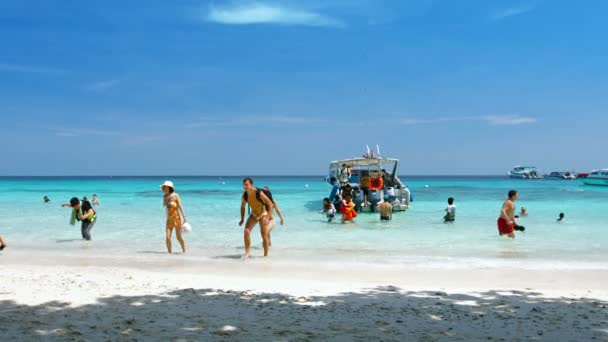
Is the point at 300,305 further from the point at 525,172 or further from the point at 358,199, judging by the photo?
the point at 525,172

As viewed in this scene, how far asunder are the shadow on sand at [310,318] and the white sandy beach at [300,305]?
1cm

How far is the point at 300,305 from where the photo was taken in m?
6.63

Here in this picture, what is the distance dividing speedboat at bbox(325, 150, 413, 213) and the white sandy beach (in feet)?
55.2

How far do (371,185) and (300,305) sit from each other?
21039 mm

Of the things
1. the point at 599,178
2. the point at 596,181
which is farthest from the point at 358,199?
the point at 596,181

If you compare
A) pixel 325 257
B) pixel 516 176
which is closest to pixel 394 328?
pixel 325 257

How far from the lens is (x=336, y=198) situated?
1093 inches

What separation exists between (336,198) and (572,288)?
19648mm

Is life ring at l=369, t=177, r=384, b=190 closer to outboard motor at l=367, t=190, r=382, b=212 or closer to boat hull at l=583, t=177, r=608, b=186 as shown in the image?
outboard motor at l=367, t=190, r=382, b=212

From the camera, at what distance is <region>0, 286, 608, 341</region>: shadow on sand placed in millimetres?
5312

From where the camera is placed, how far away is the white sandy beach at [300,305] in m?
5.41

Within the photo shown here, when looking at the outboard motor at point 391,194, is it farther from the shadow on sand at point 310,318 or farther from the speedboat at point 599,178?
the speedboat at point 599,178

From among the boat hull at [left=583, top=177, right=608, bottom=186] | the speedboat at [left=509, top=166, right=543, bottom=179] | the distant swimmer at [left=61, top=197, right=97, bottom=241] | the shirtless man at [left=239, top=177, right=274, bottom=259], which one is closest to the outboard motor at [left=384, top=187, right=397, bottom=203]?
the distant swimmer at [left=61, top=197, right=97, bottom=241]

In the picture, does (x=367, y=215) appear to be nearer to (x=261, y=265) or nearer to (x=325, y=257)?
(x=325, y=257)
